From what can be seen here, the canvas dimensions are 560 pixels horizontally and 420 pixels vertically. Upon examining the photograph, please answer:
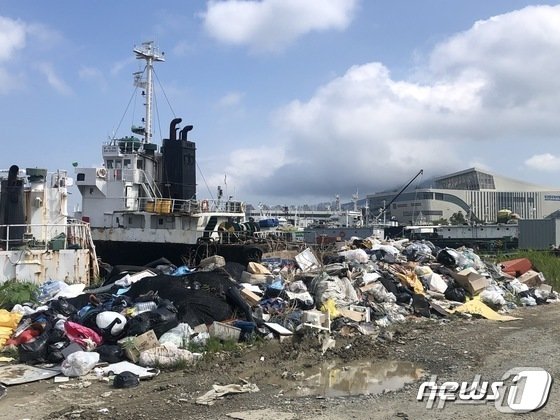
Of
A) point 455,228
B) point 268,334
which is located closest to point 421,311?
point 268,334

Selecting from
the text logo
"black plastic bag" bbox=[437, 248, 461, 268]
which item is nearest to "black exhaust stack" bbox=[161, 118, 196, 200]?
"black plastic bag" bbox=[437, 248, 461, 268]

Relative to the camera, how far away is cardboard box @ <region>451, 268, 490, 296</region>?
13.0 metres

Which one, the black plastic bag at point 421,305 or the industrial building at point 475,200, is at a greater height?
the industrial building at point 475,200

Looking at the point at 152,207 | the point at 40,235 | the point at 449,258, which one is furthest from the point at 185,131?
the point at 449,258

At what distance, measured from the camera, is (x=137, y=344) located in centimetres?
730

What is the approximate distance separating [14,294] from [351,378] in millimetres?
7463

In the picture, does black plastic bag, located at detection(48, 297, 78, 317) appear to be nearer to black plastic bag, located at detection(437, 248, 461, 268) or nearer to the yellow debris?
the yellow debris

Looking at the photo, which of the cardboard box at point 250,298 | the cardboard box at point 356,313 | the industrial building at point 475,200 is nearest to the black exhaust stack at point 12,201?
the cardboard box at point 250,298

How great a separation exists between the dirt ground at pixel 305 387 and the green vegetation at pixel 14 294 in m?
4.87

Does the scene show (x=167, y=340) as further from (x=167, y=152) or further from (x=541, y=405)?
(x=167, y=152)

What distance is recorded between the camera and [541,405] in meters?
5.59

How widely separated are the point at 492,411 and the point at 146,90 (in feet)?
77.1

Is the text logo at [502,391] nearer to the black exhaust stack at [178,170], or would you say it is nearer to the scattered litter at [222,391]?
the scattered litter at [222,391]

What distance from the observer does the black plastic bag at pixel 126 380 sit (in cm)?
631
